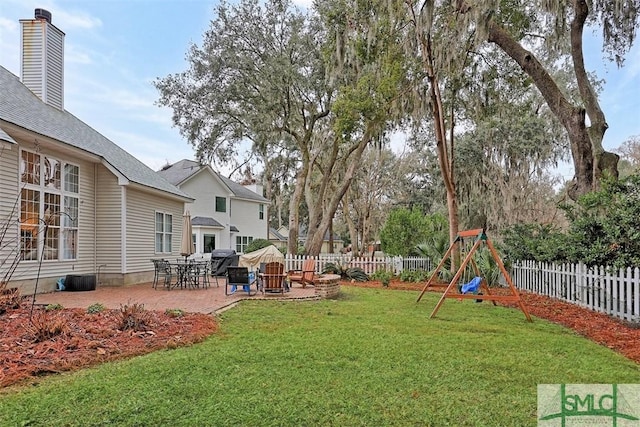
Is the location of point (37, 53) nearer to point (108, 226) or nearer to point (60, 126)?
→ point (60, 126)

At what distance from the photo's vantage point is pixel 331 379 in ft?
13.0

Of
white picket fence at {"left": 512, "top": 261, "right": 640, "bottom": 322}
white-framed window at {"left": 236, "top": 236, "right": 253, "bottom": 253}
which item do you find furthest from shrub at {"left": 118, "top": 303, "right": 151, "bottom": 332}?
white-framed window at {"left": 236, "top": 236, "right": 253, "bottom": 253}

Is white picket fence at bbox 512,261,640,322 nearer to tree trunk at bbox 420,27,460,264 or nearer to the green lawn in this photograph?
the green lawn

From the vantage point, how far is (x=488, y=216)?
22.7 meters

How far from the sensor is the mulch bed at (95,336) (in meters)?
4.39

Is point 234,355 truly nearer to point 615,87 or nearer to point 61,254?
point 61,254

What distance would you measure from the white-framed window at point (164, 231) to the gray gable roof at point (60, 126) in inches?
40.6

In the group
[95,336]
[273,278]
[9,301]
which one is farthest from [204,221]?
[95,336]

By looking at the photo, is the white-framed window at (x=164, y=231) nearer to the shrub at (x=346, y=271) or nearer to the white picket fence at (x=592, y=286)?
the shrub at (x=346, y=271)

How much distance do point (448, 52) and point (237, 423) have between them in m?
11.6

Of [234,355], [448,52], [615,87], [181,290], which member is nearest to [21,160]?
[181,290]

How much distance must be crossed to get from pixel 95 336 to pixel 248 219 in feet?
84.5

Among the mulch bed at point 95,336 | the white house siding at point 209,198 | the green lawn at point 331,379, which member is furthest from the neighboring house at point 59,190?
the white house siding at point 209,198

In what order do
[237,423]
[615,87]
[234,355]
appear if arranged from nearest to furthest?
1. [237,423]
2. [234,355]
3. [615,87]
